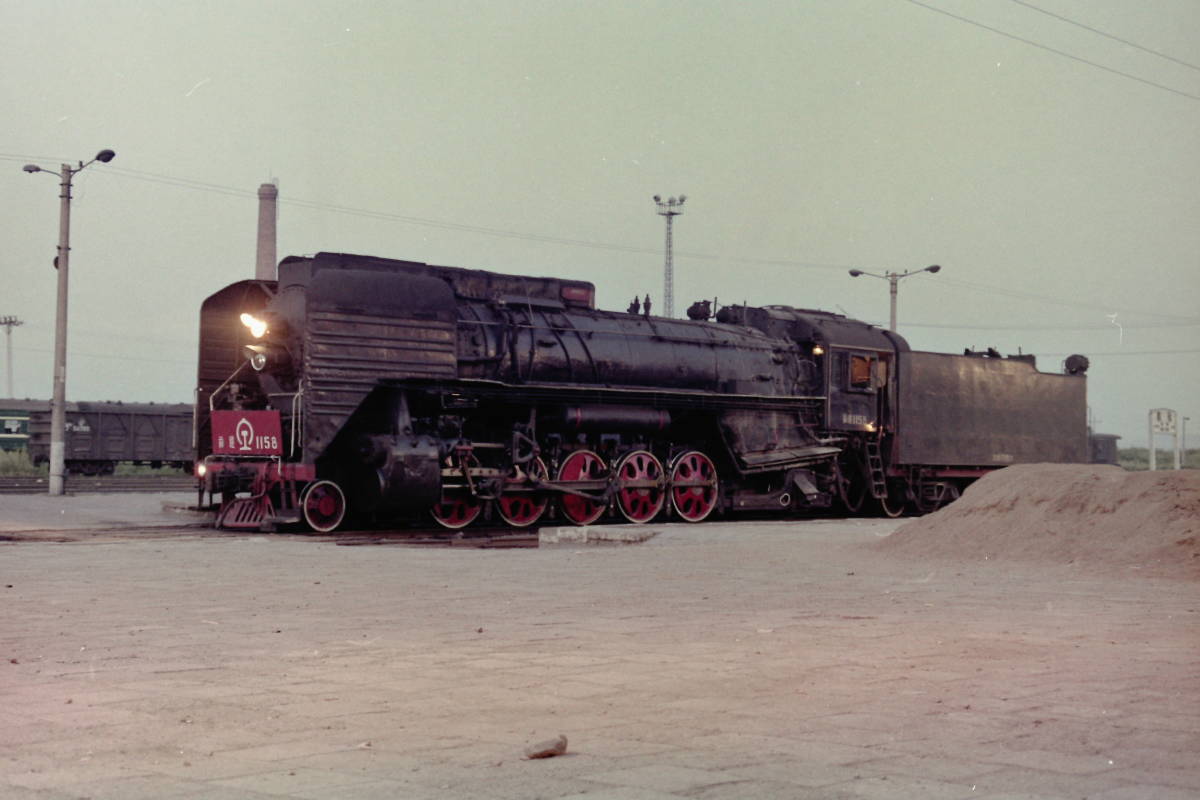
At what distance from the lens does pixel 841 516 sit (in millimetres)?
26141

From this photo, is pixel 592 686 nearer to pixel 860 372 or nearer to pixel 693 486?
pixel 693 486

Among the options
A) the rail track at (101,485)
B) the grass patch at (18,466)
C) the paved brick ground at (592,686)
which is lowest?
the paved brick ground at (592,686)

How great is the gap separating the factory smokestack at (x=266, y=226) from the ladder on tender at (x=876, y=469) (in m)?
22.7

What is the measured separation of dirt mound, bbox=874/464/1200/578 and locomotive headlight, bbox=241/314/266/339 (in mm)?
9054

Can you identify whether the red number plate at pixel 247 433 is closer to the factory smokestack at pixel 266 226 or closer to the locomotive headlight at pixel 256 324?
the locomotive headlight at pixel 256 324

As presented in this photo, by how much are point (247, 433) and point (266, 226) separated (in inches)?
1022

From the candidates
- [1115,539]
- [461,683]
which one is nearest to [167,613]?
[461,683]

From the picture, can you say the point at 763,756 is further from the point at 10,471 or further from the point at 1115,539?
the point at 10,471

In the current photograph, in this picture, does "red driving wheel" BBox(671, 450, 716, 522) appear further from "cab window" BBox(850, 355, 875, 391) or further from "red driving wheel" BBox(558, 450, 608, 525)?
"cab window" BBox(850, 355, 875, 391)

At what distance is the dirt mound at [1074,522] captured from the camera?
44.1 ft

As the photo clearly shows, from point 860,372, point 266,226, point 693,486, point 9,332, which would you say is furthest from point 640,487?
point 9,332

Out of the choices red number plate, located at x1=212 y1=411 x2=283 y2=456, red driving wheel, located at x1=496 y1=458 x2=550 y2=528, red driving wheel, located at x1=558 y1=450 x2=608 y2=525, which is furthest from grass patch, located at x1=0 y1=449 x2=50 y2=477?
red driving wheel, located at x1=558 y1=450 x2=608 y2=525

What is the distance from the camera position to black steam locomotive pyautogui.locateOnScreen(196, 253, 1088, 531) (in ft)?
59.6

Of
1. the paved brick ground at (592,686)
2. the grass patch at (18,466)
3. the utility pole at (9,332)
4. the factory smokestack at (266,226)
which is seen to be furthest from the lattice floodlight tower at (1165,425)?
the utility pole at (9,332)
